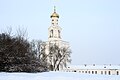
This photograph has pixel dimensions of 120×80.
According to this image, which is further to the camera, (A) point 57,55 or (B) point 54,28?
(B) point 54,28

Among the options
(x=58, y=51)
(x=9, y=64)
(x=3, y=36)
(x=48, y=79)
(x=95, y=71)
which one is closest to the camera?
(x=48, y=79)

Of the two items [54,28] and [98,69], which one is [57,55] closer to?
[54,28]

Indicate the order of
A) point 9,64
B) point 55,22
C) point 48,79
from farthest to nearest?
1. point 55,22
2. point 9,64
3. point 48,79

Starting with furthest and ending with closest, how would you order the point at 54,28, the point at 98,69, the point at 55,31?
the point at 98,69 < the point at 55,31 < the point at 54,28

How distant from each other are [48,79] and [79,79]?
224 cm

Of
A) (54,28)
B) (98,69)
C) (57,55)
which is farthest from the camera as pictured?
(98,69)

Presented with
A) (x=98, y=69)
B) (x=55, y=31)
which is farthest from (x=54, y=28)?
(x=98, y=69)

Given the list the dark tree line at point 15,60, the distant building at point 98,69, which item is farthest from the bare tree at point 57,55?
the distant building at point 98,69

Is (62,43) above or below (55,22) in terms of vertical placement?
below

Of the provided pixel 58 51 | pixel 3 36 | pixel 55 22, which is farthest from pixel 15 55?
pixel 55 22

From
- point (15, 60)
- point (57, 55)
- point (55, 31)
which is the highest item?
point (55, 31)

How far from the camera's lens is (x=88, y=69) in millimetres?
108062

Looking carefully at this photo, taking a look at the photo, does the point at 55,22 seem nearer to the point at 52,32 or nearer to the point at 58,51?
the point at 52,32

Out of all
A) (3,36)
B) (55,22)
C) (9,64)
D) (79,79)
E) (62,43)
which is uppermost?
(55,22)
